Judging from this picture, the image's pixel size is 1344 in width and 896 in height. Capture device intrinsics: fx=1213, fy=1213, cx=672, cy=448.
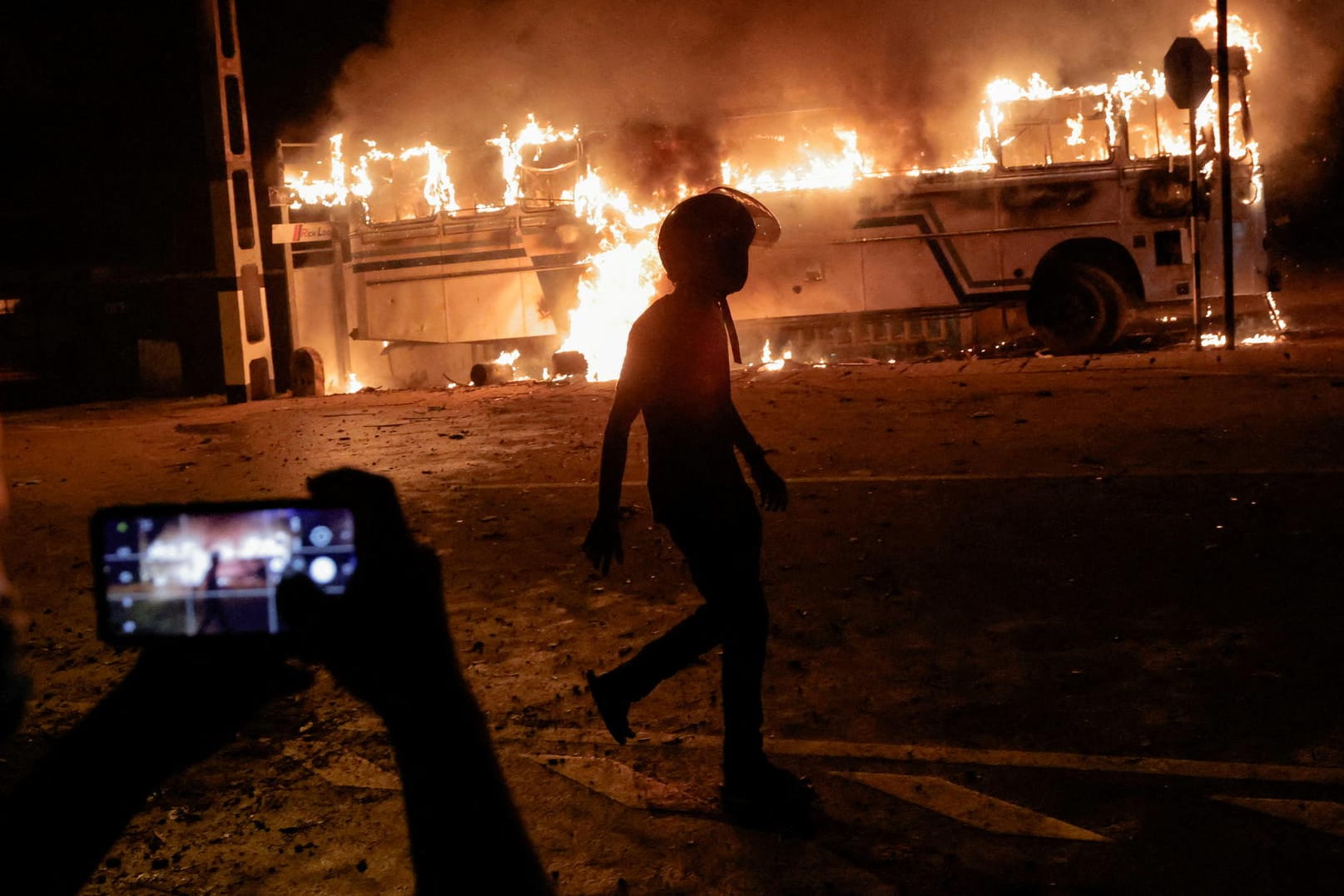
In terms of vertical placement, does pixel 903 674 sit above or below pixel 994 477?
below

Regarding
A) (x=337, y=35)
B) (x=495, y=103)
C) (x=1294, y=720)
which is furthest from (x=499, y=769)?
(x=337, y=35)

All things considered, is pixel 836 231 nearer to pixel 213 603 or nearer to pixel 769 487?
pixel 769 487

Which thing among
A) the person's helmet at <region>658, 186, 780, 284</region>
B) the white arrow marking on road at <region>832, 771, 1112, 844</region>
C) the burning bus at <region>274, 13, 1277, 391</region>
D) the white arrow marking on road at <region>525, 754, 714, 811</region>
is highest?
the burning bus at <region>274, 13, 1277, 391</region>

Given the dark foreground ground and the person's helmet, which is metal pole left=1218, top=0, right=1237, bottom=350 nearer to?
the dark foreground ground

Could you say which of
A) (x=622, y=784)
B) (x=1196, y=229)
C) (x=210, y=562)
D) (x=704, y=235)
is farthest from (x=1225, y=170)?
(x=210, y=562)

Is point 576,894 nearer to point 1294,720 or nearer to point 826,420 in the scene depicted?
point 1294,720

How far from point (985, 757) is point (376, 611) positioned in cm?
222

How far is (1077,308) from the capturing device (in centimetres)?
1359

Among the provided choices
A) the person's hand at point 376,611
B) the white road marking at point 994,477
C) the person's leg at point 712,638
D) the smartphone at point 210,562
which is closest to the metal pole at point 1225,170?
the white road marking at point 994,477

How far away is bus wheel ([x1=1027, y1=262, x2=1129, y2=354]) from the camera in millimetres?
13414

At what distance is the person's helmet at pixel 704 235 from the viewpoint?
349cm

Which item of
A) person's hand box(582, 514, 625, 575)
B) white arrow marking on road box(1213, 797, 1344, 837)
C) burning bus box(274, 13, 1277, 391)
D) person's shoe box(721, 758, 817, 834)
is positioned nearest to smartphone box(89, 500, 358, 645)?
person's hand box(582, 514, 625, 575)

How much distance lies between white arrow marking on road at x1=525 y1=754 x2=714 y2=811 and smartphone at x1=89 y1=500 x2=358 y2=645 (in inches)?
69.9

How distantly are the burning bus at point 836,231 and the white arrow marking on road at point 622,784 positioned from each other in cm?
1071
